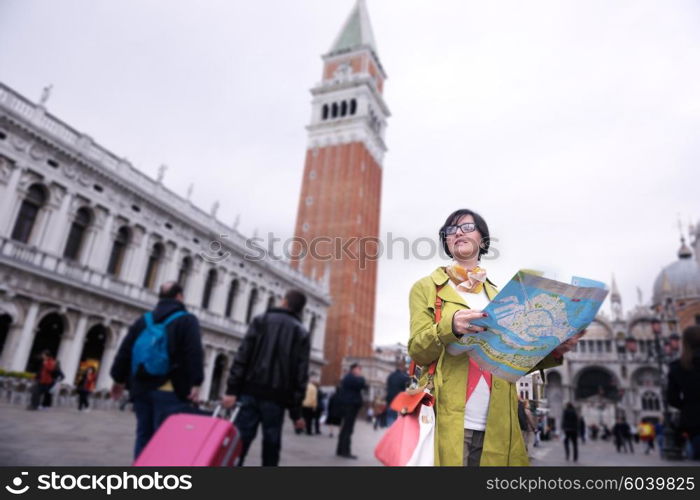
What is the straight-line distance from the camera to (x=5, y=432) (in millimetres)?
5941

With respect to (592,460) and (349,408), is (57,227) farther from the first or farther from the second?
(592,460)

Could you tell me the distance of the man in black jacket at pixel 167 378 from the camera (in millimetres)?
3393

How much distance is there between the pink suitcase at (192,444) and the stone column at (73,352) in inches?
682

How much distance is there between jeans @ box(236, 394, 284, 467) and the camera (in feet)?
12.3

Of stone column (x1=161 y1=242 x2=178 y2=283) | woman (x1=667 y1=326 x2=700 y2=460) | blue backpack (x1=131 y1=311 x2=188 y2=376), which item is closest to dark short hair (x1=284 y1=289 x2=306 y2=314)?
blue backpack (x1=131 y1=311 x2=188 y2=376)

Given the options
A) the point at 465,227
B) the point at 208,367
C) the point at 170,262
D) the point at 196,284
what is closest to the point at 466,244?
the point at 465,227

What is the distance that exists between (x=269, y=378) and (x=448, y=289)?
92.9 inches

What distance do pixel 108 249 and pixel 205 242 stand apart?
231 inches

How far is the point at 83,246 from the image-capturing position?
18188 mm

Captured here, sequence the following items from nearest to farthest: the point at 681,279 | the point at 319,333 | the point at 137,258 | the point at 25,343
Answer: the point at 25,343, the point at 137,258, the point at 319,333, the point at 681,279

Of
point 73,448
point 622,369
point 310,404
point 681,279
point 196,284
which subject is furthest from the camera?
point 681,279

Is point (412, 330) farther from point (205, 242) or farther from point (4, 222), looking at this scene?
point (205, 242)

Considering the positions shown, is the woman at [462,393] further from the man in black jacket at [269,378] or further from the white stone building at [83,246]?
the white stone building at [83,246]
